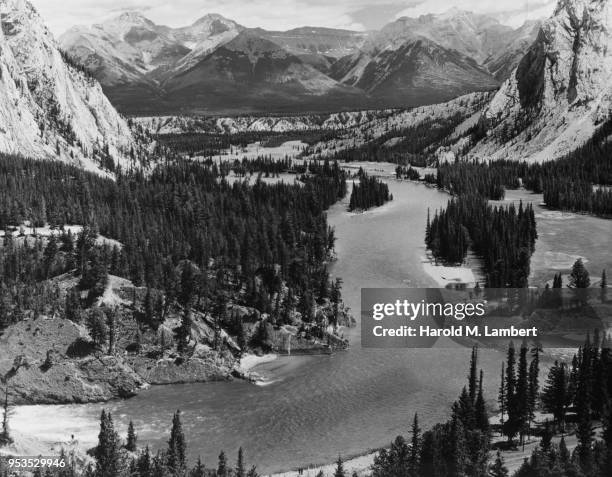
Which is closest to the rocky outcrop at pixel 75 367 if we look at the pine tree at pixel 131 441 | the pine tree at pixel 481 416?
the pine tree at pixel 131 441

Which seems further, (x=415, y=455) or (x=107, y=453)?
(x=107, y=453)

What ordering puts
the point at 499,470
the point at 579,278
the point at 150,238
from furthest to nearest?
the point at 150,238 < the point at 579,278 < the point at 499,470

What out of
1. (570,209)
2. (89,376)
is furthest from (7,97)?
(570,209)

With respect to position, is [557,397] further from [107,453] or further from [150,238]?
[150,238]

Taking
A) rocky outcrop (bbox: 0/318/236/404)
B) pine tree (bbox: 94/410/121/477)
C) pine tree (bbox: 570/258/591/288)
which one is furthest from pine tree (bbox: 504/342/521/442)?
pine tree (bbox: 570/258/591/288)

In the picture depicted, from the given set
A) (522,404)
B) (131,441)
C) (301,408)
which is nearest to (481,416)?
(522,404)

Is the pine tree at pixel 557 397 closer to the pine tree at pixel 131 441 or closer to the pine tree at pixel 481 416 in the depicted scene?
the pine tree at pixel 481 416
